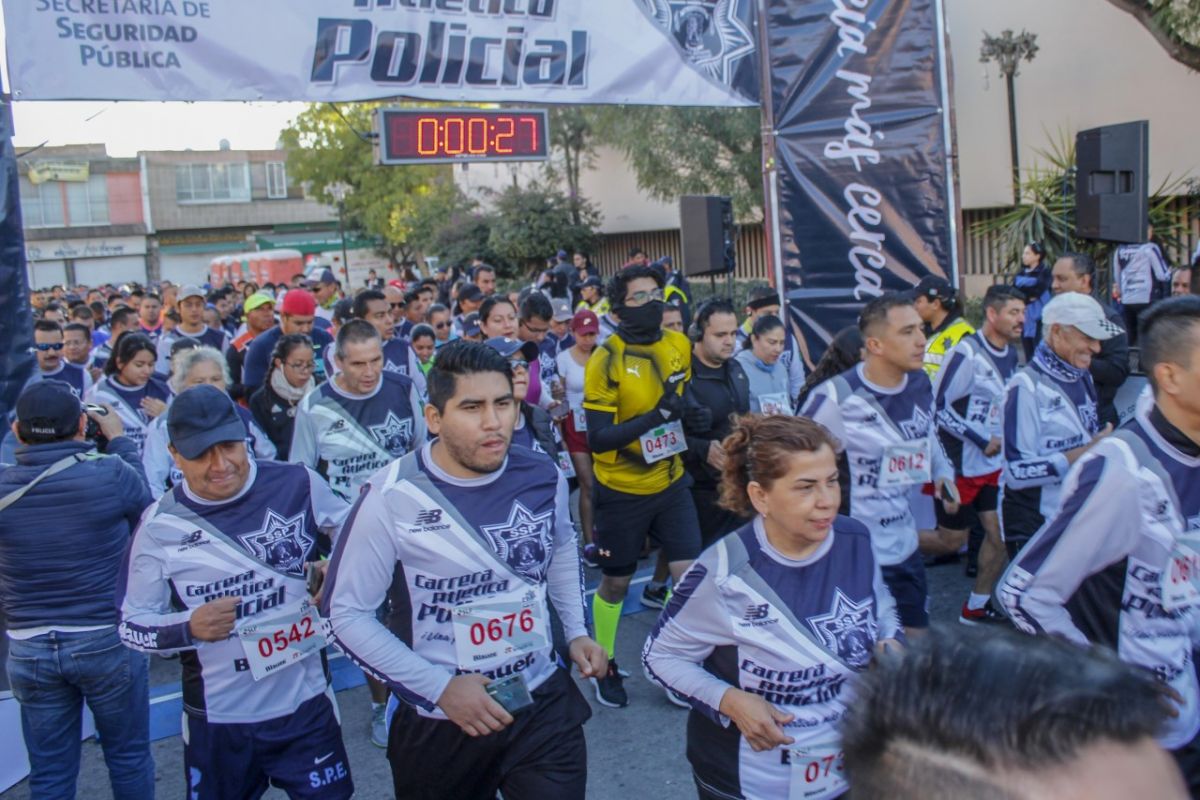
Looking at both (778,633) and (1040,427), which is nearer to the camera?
(778,633)

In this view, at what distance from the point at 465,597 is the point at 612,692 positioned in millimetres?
2753

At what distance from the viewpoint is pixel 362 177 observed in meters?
39.9

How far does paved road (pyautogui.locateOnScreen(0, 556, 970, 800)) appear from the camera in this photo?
16.0 ft

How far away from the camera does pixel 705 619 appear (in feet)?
10.1

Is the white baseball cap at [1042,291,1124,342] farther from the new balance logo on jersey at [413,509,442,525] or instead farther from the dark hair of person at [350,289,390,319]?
the dark hair of person at [350,289,390,319]

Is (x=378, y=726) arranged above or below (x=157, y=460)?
below

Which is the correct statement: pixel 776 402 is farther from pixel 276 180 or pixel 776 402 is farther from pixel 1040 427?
pixel 276 180

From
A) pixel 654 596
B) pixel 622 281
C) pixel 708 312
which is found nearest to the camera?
pixel 622 281

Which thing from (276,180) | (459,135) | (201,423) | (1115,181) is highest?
(276,180)

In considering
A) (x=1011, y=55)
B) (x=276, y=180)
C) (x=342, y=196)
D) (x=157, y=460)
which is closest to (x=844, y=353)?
(x=157, y=460)

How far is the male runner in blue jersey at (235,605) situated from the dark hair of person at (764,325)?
3.89 m

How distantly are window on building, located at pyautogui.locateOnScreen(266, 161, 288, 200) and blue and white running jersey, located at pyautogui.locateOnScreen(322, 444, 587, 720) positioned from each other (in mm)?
66667

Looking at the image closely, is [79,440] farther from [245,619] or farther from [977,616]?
[977,616]

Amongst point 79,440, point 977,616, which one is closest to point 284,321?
point 79,440
